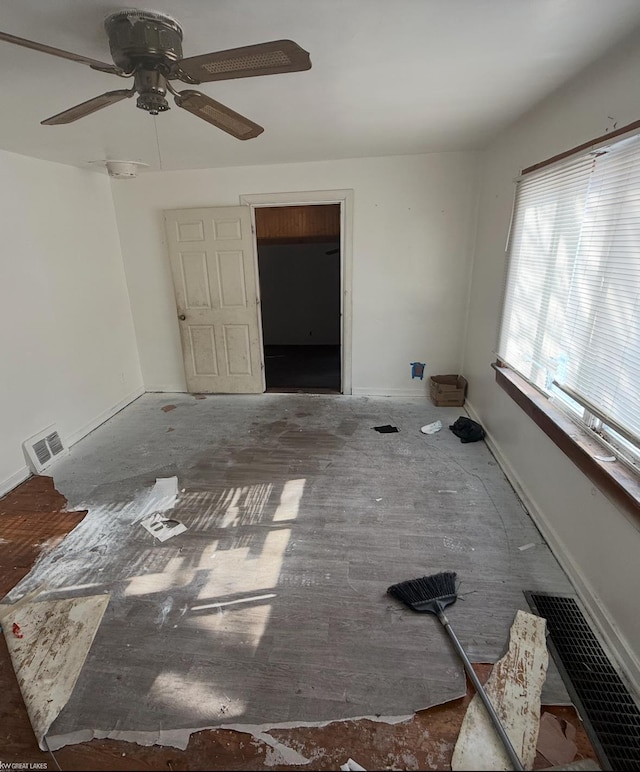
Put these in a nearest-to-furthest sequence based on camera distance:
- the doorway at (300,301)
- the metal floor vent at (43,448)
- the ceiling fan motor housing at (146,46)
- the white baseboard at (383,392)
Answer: the ceiling fan motor housing at (146,46) → the metal floor vent at (43,448) → the white baseboard at (383,392) → the doorway at (300,301)

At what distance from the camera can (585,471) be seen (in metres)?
1.85

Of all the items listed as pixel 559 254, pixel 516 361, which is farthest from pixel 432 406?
pixel 559 254

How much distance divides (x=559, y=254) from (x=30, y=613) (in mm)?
3340

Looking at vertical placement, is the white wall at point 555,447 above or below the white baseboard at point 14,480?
above

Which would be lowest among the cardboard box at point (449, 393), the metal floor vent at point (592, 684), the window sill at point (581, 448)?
the metal floor vent at point (592, 684)

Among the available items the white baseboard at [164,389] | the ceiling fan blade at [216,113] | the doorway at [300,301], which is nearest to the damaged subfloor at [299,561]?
the white baseboard at [164,389]

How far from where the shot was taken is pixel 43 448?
3156 millimetres

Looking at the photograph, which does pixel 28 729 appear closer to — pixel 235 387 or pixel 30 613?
pixel 30 613

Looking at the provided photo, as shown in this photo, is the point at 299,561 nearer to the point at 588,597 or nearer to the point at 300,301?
the point at 588,597

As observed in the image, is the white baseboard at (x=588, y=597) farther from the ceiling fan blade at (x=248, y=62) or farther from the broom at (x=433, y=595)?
the ceiling fan blade at (x=248, y=62)

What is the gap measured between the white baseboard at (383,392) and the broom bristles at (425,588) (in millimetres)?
2651

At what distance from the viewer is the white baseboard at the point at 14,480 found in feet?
9.24

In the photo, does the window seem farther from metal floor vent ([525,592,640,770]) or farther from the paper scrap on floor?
the paper scrap on floor

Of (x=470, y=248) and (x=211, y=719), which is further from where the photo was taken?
(x=470, y=248)
